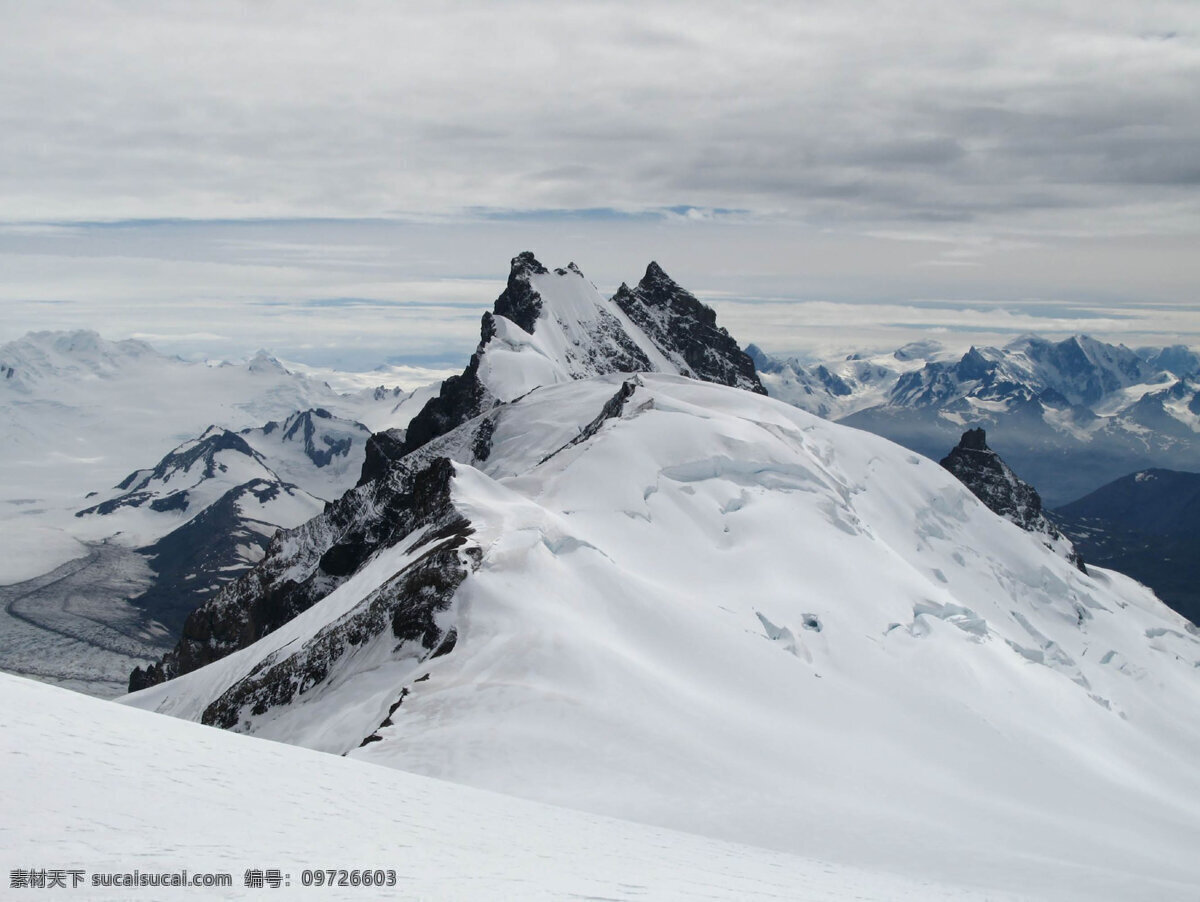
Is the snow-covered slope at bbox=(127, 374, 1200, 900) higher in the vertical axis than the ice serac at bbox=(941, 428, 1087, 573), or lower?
higher

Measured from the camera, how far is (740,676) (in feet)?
177

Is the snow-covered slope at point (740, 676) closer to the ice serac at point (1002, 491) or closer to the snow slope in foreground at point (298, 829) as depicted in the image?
the snow slope in foreground at point (298, 829)

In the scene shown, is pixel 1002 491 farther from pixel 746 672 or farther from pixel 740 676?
pixel 740 676

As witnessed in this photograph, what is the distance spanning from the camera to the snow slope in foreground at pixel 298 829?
16953 millimetres

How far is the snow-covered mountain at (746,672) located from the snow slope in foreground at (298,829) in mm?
6014

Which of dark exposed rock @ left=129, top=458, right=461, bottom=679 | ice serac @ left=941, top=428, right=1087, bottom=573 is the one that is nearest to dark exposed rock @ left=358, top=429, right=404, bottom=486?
Result: dark exposed rock @ left=129, top=458, right=461, bottom=679

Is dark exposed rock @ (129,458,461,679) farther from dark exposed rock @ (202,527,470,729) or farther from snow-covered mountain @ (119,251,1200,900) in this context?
dark exposed rock @ (202,527,470,729)

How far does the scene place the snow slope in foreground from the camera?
55.6 ft

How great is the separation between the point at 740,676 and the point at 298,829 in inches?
1456

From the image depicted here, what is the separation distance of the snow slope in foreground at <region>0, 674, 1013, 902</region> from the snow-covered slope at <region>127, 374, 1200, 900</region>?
19.8 feet

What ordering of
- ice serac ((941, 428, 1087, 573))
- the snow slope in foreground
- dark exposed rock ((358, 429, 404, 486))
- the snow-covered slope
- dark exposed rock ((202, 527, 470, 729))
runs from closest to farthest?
the snow slope in foreground, the snow-covered slope, dark exposed rock ((202, 527, 470, 729)), ice serac ((941, 428, 1087, 573)), dark exposed rock ((358, 429, 404, 486))

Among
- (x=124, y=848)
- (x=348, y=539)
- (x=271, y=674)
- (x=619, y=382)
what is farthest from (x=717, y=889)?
(x=619, y=382)

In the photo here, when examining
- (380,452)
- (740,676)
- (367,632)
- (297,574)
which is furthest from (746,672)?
(380,452)

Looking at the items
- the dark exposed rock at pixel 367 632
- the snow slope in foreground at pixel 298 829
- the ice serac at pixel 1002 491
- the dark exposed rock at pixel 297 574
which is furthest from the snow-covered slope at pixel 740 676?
the ice serac at pixel 1002 491
